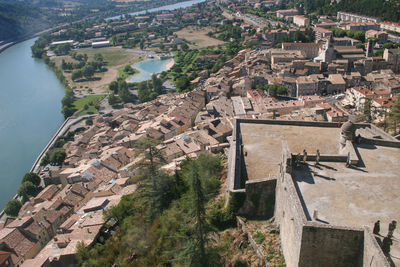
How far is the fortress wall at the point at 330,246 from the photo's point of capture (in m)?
8.24

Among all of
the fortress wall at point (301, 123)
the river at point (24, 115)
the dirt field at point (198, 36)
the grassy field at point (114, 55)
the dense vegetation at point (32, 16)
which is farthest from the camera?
the dense vegetation at point (32, 16)

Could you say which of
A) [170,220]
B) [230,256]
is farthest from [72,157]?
[230,256]

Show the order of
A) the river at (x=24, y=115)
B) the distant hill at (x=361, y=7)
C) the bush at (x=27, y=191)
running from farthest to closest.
Answer: the distant hill at (x=361, y=7)
the river at (x=24, y=115)
the bush at (x=27, y=191)

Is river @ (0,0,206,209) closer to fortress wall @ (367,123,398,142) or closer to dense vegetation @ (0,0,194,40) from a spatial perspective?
fortress wall @ (367,123,398,142)

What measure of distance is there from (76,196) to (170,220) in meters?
20.3

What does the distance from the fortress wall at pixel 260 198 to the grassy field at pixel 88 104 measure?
5218 centimetres

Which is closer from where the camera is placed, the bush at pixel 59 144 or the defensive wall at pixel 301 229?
the defensive wall at pixel 301 229

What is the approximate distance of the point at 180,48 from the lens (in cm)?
10069

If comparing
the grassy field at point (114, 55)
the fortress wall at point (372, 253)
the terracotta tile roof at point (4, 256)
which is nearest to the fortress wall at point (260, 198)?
the fortress wall at point (372, 253)

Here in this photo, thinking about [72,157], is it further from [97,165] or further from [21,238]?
[21,238]

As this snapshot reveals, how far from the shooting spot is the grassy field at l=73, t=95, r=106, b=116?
60.5 metres

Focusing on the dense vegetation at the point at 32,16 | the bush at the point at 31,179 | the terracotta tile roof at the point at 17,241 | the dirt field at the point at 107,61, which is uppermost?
the dense vegetation at the point at 32,16

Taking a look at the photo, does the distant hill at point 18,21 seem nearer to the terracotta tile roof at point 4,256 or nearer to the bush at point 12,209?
the bush at point 12,209

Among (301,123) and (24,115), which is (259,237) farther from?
(24,115)
